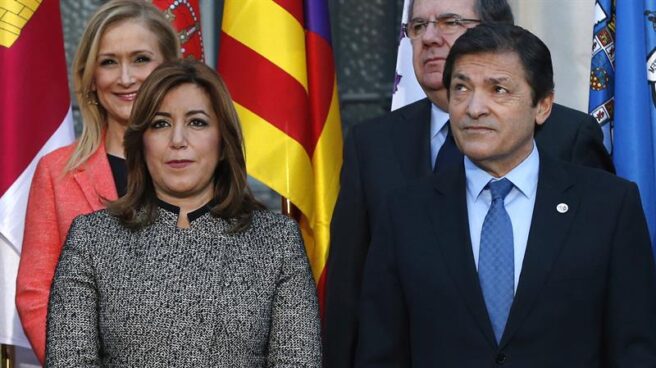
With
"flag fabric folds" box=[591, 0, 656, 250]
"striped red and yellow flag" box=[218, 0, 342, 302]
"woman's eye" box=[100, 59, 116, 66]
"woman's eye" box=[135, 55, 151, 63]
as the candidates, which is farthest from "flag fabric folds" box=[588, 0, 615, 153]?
"woman's eye" box=[100, 59, 116, 66]

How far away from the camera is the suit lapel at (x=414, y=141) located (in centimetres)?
344

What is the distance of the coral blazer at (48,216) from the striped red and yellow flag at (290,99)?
801 millimetres

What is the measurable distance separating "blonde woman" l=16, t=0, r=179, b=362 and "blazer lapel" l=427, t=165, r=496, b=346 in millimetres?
1092

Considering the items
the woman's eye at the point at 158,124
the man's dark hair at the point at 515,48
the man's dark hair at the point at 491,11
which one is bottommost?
the woman's eye at the point at 158,124

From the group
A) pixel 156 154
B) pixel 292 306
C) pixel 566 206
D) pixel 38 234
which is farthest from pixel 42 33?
pixel 566 206

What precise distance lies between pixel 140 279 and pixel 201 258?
16 cm

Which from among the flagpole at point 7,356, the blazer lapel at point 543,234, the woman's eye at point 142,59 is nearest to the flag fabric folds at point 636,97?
the blazer lapel at point 543,234

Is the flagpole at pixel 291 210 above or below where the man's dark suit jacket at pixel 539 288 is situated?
above

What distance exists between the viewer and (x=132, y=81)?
3.72m

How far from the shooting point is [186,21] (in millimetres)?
4465

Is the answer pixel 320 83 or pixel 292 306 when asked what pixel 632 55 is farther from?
pixel 292 306

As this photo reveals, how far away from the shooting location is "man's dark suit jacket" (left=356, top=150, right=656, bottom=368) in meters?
2.78

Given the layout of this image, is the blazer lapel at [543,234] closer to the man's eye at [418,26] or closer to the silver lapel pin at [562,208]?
the silver lapel pin at [562,208]

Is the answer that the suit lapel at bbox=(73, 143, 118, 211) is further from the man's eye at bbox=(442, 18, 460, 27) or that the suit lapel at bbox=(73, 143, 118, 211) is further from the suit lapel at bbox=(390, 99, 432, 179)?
the man's eye at bbox=(442, 18, 460, 27)
